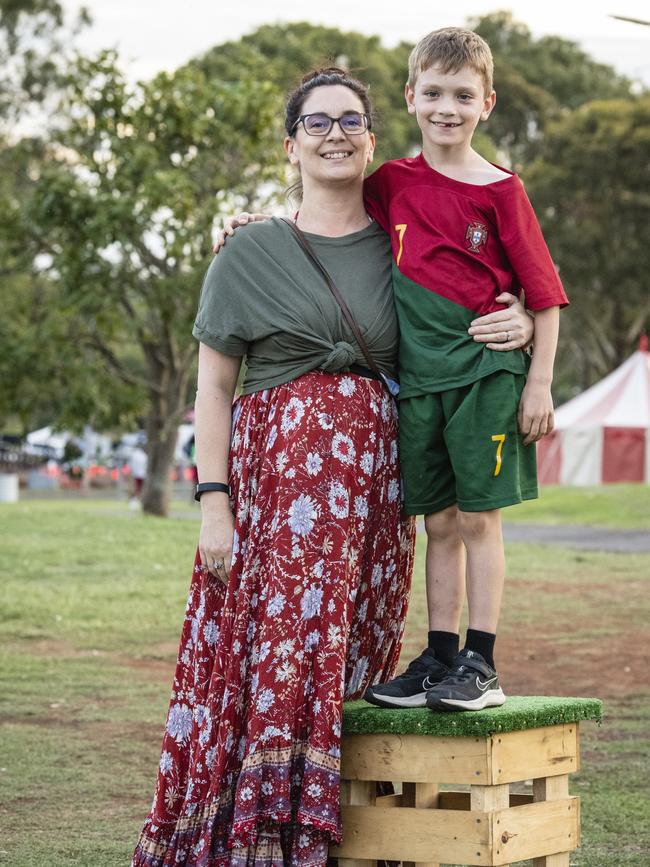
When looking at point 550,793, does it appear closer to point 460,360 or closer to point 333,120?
point 460,360

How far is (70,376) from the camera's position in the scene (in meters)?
19.5

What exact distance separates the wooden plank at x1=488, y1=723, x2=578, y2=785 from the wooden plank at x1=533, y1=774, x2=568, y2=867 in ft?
0.09

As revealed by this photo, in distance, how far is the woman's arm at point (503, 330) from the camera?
3.56 metres

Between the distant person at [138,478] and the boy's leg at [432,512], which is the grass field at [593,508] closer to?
the distant person at [138,478]

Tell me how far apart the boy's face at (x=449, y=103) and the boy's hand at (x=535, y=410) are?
2.35ft

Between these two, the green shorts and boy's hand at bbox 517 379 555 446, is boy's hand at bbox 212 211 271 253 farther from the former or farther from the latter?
boy's hand at bbox 517 379 555 446

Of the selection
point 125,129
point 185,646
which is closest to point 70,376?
point 125,129

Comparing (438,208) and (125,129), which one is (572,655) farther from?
(125,129)

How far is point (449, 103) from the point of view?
11.9 ft

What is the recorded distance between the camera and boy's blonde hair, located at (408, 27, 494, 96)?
3607 mm

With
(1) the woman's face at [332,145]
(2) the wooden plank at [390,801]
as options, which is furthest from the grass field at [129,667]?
(1) the woman's face at [332,145]

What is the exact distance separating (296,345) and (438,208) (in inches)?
21.7

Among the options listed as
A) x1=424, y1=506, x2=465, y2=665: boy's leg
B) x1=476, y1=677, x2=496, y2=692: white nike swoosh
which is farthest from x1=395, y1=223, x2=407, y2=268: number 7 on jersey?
x1=476, y1=677, x2=496, y2=692: white nike swoosh

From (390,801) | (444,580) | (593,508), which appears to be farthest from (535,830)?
(593,508)
